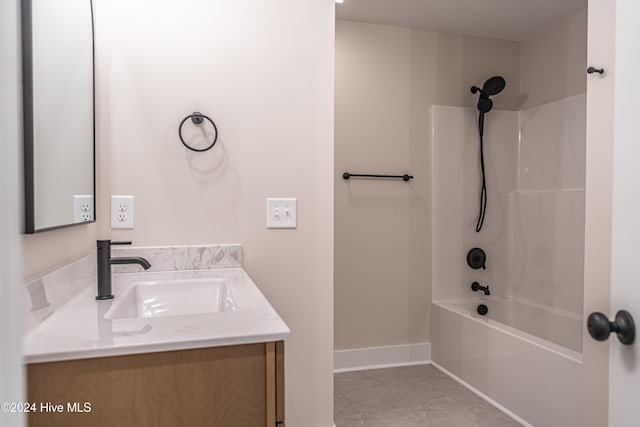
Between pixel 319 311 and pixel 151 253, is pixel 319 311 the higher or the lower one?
the lower one

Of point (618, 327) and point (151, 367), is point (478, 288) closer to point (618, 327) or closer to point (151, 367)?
point (618, 327)

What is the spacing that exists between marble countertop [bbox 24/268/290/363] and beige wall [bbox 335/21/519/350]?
6.10 ft

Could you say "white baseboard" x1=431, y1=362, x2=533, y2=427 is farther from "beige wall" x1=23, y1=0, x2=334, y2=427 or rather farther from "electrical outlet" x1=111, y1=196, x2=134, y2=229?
"electrical outlet" x1=111, y1=196, x2=134, y2=229

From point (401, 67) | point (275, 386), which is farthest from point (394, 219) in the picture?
point (275, 386)

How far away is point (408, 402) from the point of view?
2426 millimetres

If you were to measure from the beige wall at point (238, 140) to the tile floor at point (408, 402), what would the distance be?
0.66 meters

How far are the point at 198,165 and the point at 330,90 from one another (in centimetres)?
64

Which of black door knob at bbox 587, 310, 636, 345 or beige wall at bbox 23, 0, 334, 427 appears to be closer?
black door knob at bbox 587, 310, 636, 345

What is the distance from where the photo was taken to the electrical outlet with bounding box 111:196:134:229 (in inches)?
61.2

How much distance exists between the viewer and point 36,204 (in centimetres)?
98

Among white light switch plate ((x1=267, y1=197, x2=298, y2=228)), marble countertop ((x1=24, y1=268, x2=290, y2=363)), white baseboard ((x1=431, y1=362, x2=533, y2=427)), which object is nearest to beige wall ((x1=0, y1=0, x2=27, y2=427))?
marble countertop ((x1=24, y1=268, x2=290, y2=363))

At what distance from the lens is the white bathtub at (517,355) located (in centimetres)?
195

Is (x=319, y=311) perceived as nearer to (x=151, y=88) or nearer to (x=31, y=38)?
(x=151, y=88)

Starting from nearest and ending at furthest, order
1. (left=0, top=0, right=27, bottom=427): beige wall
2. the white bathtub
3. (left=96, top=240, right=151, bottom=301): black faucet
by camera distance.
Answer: (left=0, top=0, right=27, bottom=427): beige wall < (left=96, top=240, right=151, bottom=301): black faucet < the white bathtub
